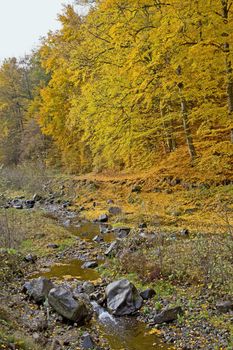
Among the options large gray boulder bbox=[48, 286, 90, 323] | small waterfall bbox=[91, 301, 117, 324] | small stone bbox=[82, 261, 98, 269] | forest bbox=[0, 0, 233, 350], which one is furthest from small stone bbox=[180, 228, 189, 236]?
large gray boulder bbox=[48, 286, 90, 323]

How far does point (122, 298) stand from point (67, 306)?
1.20 metres

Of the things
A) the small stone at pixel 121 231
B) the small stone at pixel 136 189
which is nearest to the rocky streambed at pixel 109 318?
the small stone at pixel 121 231

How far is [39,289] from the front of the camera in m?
7.64

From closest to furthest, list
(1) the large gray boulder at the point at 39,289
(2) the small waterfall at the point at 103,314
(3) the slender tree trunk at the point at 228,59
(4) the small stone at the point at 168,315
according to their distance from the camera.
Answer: (4) the small stone at the point at 168,315, (2) the small waterfall at the point at 103,314, (1) the large gray boulder at the point at 39,289, (3) the slender tree trunk at the point at 228,59

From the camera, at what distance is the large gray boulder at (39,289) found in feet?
24.7

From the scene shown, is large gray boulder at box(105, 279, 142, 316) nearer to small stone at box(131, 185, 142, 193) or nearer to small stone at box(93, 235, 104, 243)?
small stone at box(93, 235, 104, 243)

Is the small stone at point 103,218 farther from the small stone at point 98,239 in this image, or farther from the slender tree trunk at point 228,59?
the slender tree trunk at point 228,59

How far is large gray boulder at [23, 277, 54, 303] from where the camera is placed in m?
7.53

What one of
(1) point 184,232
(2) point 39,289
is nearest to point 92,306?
(2) point 39,289

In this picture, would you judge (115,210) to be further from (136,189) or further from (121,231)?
(121,231)

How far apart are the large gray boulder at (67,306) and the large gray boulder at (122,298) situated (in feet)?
2.07

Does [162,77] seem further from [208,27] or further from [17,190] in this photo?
[17,190]

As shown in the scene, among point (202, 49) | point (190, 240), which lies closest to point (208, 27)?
point (202, 49)

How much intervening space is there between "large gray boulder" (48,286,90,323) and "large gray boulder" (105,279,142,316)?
63 centimetres
